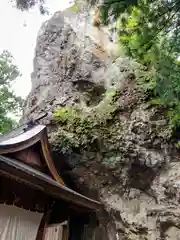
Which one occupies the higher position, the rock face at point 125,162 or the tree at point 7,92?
the tree at point 7,92

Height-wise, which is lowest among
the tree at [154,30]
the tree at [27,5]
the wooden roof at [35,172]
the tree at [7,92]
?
the wooden roof at [35,172]

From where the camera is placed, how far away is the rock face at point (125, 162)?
21.5 ft

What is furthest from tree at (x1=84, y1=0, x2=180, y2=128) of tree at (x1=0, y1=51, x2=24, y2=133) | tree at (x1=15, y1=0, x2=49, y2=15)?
tree at (x1=0, y1=51, x2=24, y2=133)

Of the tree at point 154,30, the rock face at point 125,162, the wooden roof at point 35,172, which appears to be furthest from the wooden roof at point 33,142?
the tree at point 154,30

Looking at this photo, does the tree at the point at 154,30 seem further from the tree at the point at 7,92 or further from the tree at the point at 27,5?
the tree at the point at 7,92

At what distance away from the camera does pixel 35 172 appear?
5219 millimetres

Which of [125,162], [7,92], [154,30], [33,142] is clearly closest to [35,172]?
[33,142]

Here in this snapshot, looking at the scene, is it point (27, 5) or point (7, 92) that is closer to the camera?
point (27, 5)

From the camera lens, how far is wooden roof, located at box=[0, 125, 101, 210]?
13.2 ft

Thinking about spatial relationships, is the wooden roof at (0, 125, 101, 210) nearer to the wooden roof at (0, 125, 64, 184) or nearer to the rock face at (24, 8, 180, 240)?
the wooden roof at (0, 125, 64, 184)

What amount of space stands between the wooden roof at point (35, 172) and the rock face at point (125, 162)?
110 centimetres

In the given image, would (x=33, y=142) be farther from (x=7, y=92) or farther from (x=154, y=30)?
(x=7, y=92)

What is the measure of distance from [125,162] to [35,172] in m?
2.90

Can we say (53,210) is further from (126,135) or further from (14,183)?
(126,135)
